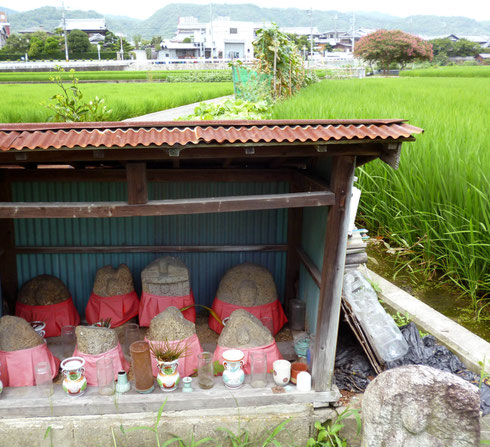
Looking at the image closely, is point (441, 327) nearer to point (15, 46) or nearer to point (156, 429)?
point (156, 429)

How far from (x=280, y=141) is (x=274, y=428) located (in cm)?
196

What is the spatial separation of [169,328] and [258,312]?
0.96 metres

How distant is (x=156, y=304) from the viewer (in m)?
4.24

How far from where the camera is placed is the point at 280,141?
261 centimetres

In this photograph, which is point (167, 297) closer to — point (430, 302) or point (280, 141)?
point (280, 141)

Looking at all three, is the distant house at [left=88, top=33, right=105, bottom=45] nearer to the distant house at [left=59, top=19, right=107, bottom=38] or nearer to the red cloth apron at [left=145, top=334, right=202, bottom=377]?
the distant house at [left=59, top=19, right=107, bottom=38]

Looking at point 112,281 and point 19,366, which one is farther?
point 112,281

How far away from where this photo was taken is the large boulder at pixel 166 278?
4.19m

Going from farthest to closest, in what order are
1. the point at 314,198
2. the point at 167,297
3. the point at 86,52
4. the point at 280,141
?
the point at 86,52 → the point at 167,297 → the point at 314,198 → the point at 280,141

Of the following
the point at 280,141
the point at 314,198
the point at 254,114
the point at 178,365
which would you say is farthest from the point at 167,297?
the point at 254,114

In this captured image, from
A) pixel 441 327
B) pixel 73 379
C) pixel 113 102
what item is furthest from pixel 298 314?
pixel 113 102

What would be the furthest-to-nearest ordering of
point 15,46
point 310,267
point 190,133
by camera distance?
point 15,46, point 310,267, point 190,133

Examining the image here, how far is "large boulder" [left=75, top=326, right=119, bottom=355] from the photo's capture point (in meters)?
3.45

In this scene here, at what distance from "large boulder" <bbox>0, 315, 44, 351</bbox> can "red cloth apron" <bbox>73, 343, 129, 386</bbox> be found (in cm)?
32
